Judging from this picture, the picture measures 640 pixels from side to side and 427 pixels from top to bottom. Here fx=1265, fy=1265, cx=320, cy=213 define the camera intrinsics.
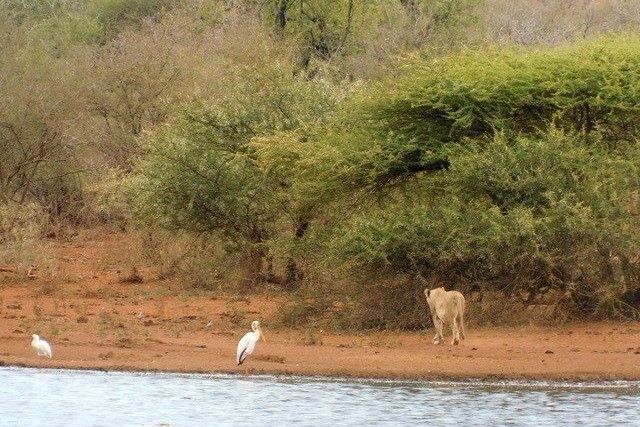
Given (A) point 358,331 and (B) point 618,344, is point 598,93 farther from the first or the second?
(A) point 358,331

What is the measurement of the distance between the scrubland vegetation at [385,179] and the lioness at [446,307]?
1071 millimetres

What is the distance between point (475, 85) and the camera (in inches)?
727

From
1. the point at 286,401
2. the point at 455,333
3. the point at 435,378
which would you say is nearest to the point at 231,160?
the point at 455,333

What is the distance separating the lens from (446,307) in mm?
16828

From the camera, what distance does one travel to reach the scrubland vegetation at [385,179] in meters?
18.0

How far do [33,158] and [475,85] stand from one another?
46.9 feet

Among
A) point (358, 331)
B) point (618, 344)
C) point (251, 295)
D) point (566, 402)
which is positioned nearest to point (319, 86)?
point (251, 295)

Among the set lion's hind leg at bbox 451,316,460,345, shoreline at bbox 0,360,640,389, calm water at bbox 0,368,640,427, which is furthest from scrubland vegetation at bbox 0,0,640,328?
calm water at bbox 0,368,640,427

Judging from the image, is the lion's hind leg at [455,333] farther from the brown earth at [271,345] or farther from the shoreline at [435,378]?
the shoreline at [435,378]

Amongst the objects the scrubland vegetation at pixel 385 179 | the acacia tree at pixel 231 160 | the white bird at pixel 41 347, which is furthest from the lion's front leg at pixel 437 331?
the acacia tree at pixel 231 160

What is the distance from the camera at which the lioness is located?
662 inches

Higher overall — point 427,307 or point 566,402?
point 427,307

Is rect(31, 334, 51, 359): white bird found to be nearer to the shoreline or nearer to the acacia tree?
the shoreline

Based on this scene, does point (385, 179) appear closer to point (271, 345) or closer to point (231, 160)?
point (271, 345)
